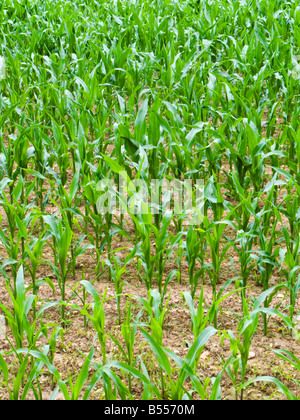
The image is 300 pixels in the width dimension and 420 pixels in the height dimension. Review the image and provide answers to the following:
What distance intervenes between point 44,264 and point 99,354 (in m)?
0.83

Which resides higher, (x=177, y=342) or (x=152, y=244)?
(x=152, y=244)

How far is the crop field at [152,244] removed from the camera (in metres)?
2.22

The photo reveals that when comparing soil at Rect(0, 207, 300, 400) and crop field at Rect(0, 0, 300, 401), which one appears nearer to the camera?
crop field at Rect(0, 0, 300, 401)

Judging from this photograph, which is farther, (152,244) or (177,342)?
(152,244)

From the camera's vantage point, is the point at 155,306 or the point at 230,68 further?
the point at 230,68

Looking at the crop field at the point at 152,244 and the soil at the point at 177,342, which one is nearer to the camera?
the crop field at the point at 152,244

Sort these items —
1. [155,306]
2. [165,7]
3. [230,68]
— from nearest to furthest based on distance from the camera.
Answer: [155,306] < [230,68] < [165,7]

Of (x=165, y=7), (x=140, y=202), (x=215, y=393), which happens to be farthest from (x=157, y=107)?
(x=165, y=7)

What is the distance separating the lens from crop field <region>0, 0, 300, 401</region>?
2219 mm

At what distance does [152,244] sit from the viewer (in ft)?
10.9

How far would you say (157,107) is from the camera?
335 cm
